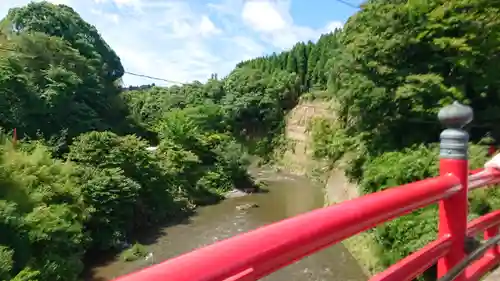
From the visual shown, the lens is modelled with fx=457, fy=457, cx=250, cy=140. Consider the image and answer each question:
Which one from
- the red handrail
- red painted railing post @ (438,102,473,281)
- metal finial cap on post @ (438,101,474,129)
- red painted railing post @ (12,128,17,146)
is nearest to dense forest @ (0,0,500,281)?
red painted railing post @ (12,128,17,146)

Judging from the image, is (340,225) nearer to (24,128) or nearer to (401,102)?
(401,102)

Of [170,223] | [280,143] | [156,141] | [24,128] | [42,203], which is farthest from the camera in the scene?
[280,143]

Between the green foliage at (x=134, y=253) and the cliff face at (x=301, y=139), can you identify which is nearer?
the green foliage at (x=134, y=253)

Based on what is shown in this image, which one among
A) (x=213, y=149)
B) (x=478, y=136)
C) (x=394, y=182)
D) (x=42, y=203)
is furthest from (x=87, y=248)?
(x=213, y=149)

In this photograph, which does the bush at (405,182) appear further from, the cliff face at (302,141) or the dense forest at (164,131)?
the cliff face at (302,141)

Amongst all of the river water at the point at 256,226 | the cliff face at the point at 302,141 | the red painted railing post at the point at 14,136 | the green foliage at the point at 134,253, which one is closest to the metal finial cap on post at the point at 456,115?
the river water at the point at 256,226

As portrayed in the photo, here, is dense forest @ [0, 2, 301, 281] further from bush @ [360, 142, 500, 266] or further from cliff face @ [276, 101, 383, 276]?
bush @ [360, 142, 500, 266]

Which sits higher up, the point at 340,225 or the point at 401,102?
the point at 401,102
